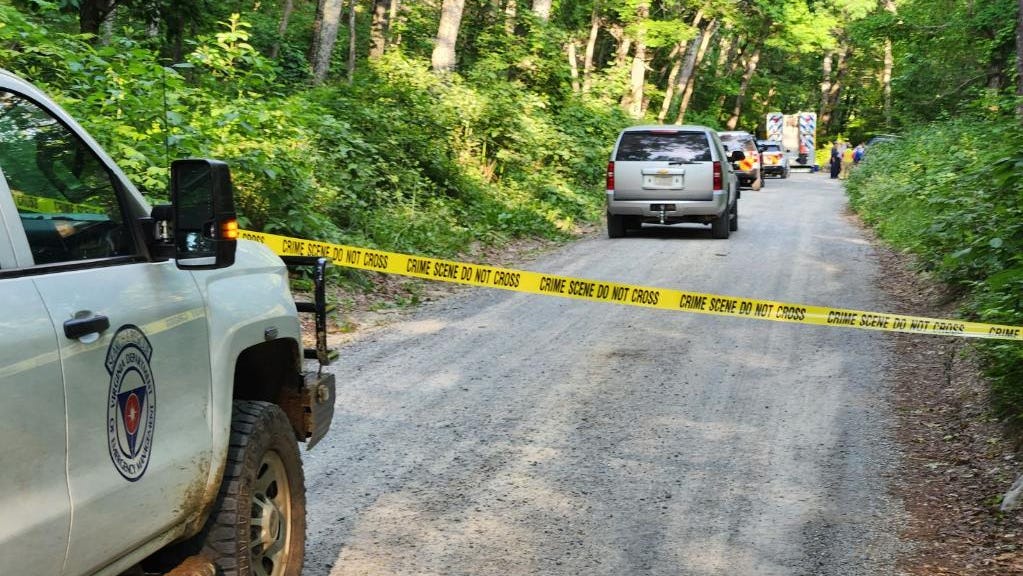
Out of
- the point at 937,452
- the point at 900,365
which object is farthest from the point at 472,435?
the point at 900,365

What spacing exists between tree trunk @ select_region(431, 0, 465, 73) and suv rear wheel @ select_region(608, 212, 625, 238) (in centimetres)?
502

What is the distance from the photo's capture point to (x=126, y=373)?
9.96 ft

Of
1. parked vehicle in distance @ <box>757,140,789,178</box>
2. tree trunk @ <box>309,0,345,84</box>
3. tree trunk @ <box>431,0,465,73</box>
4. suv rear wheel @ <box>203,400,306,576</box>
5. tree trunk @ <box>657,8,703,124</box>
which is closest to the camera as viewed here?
suv rear wheel @ <box>203,400,306,576</box>

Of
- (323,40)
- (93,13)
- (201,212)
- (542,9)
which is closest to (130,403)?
(201,212)

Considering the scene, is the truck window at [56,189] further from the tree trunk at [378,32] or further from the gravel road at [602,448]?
the tree trunk at [378,32]

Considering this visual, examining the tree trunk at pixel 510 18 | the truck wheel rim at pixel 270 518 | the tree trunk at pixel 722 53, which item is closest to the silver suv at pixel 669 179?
the tree trunk at pixel 510 18

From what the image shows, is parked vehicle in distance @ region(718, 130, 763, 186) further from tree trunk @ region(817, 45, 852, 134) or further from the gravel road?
tree trunk @ region(817, 45, 852, 134)

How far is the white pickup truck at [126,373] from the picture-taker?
2.62 meters

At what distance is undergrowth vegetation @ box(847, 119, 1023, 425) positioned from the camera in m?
7.38

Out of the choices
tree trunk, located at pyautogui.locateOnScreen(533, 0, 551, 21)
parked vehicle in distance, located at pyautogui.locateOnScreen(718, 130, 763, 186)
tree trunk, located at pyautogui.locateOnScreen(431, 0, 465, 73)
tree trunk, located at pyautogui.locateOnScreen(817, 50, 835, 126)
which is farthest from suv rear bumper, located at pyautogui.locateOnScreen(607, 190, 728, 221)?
tree trunk, located at pyautogui.locateOnScreen(817, 50, 835, 126)

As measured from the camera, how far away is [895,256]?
671 inches

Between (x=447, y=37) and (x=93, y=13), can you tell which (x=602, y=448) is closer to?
(x=93, y=13)

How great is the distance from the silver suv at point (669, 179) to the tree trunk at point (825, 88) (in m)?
54.6

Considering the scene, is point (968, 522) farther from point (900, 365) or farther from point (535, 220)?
point (535, 220)
